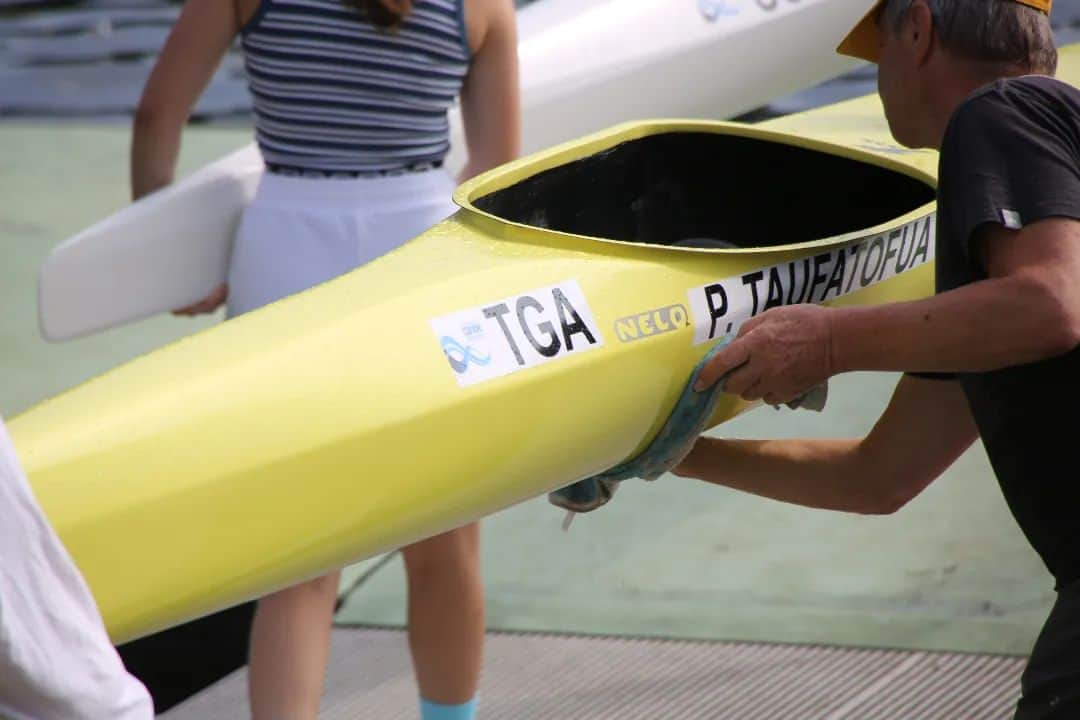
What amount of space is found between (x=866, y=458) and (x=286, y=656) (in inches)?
33.5

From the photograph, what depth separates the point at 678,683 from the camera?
117 inches

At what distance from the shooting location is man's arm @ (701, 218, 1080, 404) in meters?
1.64

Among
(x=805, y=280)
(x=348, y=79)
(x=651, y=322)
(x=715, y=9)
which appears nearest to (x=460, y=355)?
(x=651, y=322)

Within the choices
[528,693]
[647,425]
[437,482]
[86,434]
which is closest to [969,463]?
[528,693]

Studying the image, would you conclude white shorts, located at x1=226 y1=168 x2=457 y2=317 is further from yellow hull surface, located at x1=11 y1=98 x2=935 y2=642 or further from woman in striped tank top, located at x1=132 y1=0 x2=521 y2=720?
yellow hull surface, located at x1=11 y1=98 x2=935 y2=642

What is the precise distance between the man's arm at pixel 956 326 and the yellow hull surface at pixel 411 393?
0.25 metres

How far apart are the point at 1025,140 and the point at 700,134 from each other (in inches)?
40.7

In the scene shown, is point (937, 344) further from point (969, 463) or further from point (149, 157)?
point (969, 463)

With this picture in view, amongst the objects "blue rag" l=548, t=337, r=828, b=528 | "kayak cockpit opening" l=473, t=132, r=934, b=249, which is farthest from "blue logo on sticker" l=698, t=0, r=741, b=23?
"blue rag" l=548, t=337, r=828, b=528

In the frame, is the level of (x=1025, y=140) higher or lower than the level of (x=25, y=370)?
higher

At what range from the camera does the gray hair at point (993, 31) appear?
6.21 feet

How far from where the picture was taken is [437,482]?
6.41ft

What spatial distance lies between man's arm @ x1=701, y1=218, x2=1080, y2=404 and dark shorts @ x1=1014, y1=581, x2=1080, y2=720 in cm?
28

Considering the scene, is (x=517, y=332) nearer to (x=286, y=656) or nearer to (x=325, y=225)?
(x=325, y=225)
